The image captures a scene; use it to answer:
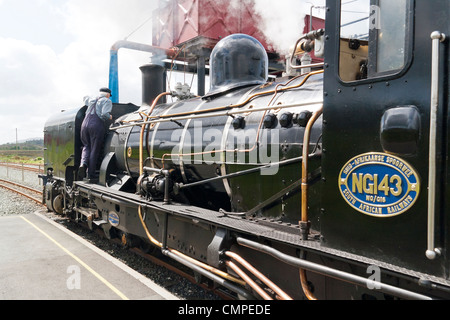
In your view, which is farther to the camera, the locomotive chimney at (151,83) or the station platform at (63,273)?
the locomotive chimney at (151,83)

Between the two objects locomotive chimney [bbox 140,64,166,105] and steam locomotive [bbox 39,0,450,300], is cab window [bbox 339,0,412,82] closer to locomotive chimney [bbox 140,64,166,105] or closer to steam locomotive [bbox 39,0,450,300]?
steam locomotive [bbox 39,0,450,300]

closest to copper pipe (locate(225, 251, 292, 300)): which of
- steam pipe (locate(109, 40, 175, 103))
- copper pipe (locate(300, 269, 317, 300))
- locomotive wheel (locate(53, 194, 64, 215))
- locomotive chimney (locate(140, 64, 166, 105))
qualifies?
copper pipe (locate(300, 269, 317, 300))

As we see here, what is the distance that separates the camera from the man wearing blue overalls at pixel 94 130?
275 inches

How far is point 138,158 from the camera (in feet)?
18.5

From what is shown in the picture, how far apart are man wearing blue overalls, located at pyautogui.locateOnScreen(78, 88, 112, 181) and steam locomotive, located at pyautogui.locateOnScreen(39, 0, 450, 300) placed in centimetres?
216

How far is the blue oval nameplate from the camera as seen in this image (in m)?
2.01

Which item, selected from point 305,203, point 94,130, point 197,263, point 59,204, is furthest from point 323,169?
point 59,204

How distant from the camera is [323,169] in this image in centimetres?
250

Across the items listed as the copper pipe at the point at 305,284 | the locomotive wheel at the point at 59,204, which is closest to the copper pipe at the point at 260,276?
the copper pipe at the point at 305,284

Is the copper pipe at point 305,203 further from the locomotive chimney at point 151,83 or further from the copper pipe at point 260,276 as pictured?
the locomotive chimney at point 151,83

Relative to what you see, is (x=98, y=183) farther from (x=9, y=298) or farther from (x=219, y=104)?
(x=219, y=104)

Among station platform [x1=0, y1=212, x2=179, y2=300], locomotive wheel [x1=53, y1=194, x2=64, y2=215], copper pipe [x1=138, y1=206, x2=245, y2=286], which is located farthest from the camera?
locomotive wheel [x1=53, y1=194, x2=64, y2=215]

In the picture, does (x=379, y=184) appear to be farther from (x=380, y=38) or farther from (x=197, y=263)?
(x=197, y=263)
